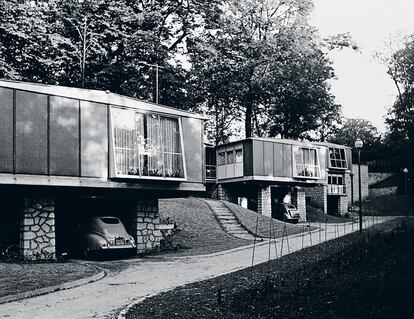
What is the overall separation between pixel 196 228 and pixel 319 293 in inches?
684

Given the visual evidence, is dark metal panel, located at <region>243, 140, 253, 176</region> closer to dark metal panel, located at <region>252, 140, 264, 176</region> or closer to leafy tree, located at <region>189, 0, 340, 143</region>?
dark metal panel, located at <region>252, 140, 264, 176</region>

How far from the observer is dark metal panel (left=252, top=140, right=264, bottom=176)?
124 ft

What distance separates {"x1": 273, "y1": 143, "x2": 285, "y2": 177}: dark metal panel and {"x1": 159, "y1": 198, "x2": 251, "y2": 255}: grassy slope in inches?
288

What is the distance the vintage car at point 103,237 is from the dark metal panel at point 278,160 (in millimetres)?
18804

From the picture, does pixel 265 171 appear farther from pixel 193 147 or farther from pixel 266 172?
pixel 193 147

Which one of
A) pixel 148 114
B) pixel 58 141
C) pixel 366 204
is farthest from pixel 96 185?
pixel 366 204

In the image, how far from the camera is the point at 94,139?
2047cm

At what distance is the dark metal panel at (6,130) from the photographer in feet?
59.5

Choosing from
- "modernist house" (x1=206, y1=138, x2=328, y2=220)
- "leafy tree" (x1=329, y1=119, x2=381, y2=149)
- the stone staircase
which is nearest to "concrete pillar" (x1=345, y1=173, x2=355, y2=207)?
"modernist house" (x1=206, y1=138, x2=328, y2=220)

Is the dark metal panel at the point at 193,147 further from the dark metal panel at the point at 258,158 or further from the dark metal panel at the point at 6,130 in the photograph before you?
the dark metal panel at the point at 258,158

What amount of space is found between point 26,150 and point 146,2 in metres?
21.9

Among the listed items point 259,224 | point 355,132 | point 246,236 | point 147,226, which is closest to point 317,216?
point 259,224

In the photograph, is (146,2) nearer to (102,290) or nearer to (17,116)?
(17,116)

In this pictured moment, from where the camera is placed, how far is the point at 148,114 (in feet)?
72.2
